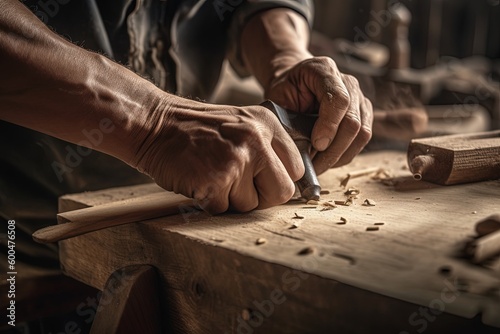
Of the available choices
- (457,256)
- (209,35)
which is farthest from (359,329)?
(209,35)

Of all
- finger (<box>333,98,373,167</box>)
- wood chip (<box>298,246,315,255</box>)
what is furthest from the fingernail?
wood chip (<box>298,246,315,255</box>)

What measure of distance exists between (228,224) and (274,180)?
140mm

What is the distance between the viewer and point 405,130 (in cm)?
200

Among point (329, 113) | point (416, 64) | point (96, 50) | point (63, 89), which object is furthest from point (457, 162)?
point (416, 64)

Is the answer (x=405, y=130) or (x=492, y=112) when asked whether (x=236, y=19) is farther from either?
(x=492, y=112)

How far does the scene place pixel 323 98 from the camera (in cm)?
138

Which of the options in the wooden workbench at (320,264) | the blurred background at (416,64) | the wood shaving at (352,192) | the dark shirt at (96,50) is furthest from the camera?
the blurred background at (416,64)

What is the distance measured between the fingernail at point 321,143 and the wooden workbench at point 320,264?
127mm

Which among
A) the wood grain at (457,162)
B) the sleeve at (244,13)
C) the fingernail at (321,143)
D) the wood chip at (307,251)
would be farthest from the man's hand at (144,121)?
the sleeve at (244,13)

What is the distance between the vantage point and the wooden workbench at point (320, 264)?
797 millimetres

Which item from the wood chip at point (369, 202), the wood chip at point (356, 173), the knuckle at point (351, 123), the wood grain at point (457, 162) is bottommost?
the wood chip at point (356, 173)

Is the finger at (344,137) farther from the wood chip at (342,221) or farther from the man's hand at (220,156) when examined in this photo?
the wood chip at (342,221)

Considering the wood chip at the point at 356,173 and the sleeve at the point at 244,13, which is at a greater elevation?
the sleeve at the point at 244,13

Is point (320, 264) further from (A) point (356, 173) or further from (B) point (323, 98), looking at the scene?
(A) point (356, 173)
